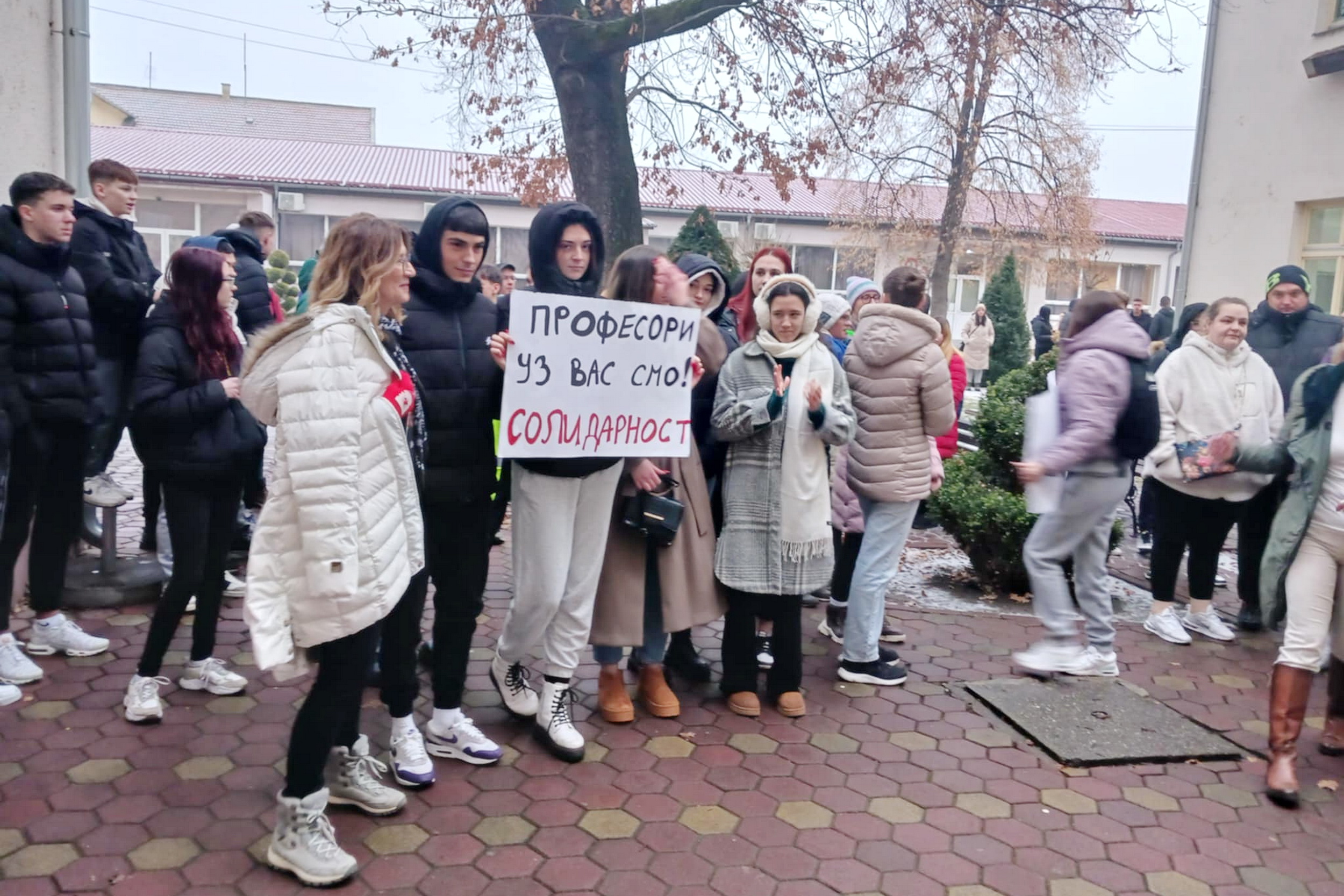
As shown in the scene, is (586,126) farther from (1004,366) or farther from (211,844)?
(1004,366)

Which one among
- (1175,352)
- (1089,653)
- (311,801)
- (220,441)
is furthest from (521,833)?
(1175,352)

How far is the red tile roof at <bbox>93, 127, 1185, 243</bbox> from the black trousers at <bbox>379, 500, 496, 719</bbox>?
20032mm

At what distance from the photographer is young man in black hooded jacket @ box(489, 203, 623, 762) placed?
12.8 feet

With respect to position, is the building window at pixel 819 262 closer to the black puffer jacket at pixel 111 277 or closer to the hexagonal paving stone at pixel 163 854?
the black puffer jacket at pixel 111 277

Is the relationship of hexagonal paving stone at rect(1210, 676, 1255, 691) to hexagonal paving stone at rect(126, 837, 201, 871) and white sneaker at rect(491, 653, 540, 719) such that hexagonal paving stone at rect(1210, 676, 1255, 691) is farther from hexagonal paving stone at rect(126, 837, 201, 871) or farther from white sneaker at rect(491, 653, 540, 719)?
hexagonal paving stone at rect(126, 837, 201, 871)

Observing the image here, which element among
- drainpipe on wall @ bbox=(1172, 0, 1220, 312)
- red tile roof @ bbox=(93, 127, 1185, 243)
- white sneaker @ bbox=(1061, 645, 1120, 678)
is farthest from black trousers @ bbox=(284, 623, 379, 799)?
red tile roof @ bbox=(93, 127, 1185, 243)

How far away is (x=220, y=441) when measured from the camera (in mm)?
4055

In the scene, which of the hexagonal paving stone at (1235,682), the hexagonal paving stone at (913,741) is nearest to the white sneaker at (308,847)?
the hexagonal paving stone at (913,741)

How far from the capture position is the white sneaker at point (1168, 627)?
18.9ft

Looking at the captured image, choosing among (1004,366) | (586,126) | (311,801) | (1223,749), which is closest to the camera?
(311,801)

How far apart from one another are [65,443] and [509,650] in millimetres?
2131

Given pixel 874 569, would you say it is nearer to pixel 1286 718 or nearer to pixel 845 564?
pixel 845 564

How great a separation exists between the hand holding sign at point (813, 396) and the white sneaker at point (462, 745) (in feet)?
5.89

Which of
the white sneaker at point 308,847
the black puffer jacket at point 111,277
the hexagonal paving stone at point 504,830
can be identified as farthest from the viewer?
the black puffer jacket at point 111,277
